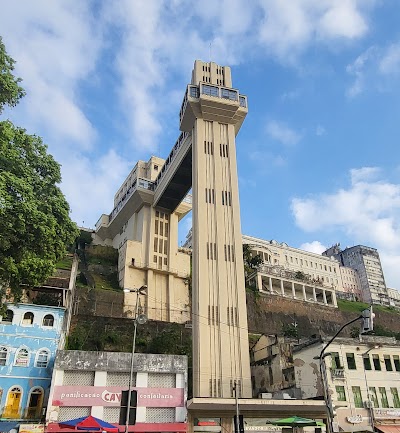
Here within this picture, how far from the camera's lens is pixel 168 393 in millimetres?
29422

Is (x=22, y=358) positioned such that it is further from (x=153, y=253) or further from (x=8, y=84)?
(x=153, y=253)

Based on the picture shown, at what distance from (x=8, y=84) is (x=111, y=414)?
20599mm

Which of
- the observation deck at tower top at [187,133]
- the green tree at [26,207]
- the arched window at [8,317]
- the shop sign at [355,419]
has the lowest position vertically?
the shop sign at [355,419]

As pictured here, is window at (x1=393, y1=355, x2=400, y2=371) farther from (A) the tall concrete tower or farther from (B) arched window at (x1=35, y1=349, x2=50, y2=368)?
(B) arched window at (x1=35, y1=349, x2=50, y2=368)

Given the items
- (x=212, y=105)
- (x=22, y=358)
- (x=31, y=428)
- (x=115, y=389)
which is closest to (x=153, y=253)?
(x=212, y=105)

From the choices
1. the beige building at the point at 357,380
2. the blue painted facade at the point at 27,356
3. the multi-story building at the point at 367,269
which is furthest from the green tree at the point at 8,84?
the multi-story building at the point at 367,269

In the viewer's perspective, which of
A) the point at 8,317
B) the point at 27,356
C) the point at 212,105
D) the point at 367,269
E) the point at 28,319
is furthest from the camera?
the point at 367,269

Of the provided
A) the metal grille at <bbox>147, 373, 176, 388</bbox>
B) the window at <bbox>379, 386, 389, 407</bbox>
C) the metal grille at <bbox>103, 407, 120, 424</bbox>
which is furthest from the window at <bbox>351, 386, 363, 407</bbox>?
the metal grille at <bbox>103, 407, 120, 424</bbox>

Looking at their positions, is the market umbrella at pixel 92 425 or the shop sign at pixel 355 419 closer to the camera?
the market umbrella at pixel 92 425

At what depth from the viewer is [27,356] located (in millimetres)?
30281

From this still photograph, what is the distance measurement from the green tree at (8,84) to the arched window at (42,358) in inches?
678

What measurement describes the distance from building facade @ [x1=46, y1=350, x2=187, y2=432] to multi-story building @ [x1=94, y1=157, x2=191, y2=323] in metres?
25.4

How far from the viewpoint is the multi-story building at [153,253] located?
2283 inches

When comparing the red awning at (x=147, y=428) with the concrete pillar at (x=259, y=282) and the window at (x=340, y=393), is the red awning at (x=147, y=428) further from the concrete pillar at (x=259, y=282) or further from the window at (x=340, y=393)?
the concrete pillar at (x=259, y=282)
